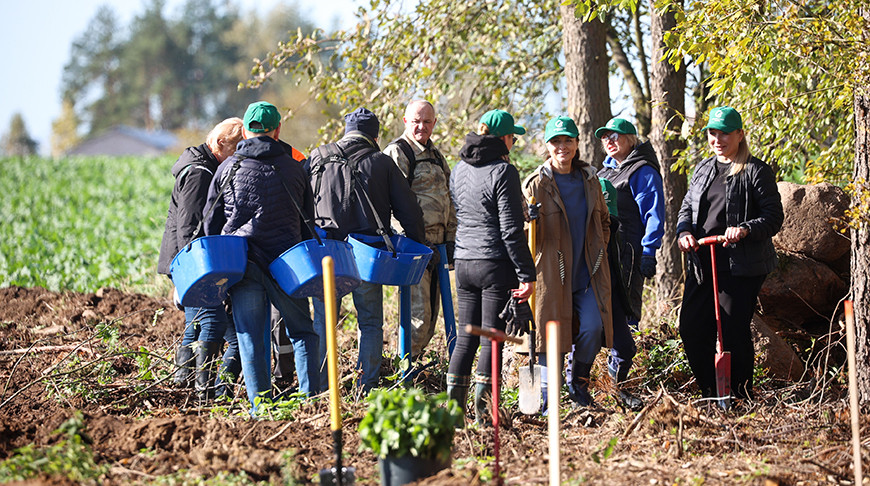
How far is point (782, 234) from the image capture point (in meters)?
6.96

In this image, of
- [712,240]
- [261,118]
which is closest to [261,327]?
[261,118]

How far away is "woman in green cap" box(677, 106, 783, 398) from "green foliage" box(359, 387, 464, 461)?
251cm

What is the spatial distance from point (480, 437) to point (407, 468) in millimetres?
1179

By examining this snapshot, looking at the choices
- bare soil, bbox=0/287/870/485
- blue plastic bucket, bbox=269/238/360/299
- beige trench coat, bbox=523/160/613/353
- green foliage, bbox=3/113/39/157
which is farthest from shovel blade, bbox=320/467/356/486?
green foliage, bbox=3/113/39/157

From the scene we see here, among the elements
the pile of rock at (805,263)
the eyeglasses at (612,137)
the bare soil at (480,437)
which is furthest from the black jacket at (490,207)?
the pile of rock at (805,263)

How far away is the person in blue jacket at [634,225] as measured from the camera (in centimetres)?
578

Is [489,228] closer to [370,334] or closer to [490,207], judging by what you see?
[490,207]

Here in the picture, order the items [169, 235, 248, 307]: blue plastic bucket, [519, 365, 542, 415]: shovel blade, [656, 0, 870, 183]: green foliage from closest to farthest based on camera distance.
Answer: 1. [169, 235, 248, 307]: blue plastic bucket
2. [519, 365, 542, 415]: shovel blade
3. [656, 0, 870, 183]: green foliage

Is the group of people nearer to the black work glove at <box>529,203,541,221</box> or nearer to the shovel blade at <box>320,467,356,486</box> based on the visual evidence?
the black work glove at <box>529,203,541,221</box>

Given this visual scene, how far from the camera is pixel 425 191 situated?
20.7 feet

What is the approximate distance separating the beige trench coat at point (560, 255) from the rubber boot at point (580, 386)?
0.18m

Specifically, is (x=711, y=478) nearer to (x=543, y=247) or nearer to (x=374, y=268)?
(x=543, y=247)

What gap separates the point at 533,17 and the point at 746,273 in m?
4.61

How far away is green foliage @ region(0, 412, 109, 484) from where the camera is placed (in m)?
3.77
